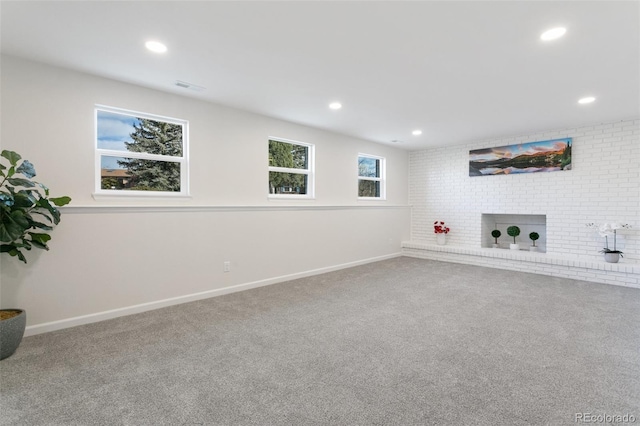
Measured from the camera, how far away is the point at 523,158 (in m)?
5.67

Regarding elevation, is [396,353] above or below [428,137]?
below

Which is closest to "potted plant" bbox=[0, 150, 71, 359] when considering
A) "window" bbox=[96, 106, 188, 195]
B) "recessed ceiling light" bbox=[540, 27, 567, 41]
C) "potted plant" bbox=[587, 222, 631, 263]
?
"window" bbox=[96, 106, 188, 195]

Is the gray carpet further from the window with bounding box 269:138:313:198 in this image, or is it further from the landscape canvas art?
the landscape canvas art

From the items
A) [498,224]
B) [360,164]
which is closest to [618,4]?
[360,164]

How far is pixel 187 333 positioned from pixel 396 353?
→ 182 cm

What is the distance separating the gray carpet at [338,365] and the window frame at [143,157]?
1286 millimetres

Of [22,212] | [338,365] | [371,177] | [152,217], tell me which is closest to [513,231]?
[371,177]

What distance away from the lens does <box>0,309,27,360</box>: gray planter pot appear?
2.28 meters

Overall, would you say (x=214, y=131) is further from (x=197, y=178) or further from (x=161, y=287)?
(x=161, y=287)

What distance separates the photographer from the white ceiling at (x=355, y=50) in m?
2.07

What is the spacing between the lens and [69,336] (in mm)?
2742

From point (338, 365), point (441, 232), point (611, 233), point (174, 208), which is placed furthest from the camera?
point (441, 232)

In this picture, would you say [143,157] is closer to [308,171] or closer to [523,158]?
[308,171]

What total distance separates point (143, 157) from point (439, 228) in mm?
5608
